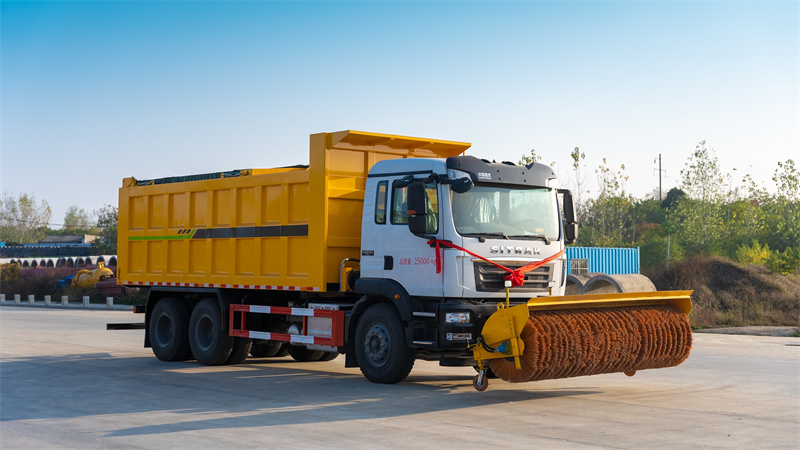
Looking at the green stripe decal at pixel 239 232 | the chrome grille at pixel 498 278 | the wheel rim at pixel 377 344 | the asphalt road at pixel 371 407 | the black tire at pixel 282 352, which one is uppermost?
the green stripe decal at pixel 239 232

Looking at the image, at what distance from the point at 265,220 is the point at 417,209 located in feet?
12.1

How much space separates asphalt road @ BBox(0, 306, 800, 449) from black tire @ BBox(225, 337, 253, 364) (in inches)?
15.9

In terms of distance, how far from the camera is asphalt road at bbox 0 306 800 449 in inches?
322

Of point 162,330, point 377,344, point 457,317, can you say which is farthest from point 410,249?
point 162,330

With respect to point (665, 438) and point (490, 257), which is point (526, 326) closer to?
point (490, 257)

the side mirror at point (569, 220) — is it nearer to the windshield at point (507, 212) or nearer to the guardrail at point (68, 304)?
the windshield at point (507, 212)

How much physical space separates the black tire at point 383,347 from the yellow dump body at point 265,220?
108 cm

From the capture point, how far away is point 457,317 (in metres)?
10.8

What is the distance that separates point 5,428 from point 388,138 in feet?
22.4

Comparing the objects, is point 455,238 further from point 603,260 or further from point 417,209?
point 603,260

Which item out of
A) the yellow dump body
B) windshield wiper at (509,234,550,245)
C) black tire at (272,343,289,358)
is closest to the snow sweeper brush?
windshield wiper at (509,234,550,245)

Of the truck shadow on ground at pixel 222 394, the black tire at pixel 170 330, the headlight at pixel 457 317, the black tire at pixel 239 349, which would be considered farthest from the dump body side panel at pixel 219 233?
the headlight at pixel 457 317

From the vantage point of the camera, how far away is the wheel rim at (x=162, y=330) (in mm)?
15867

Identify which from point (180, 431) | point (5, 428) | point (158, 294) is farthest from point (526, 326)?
point (158, 294)
